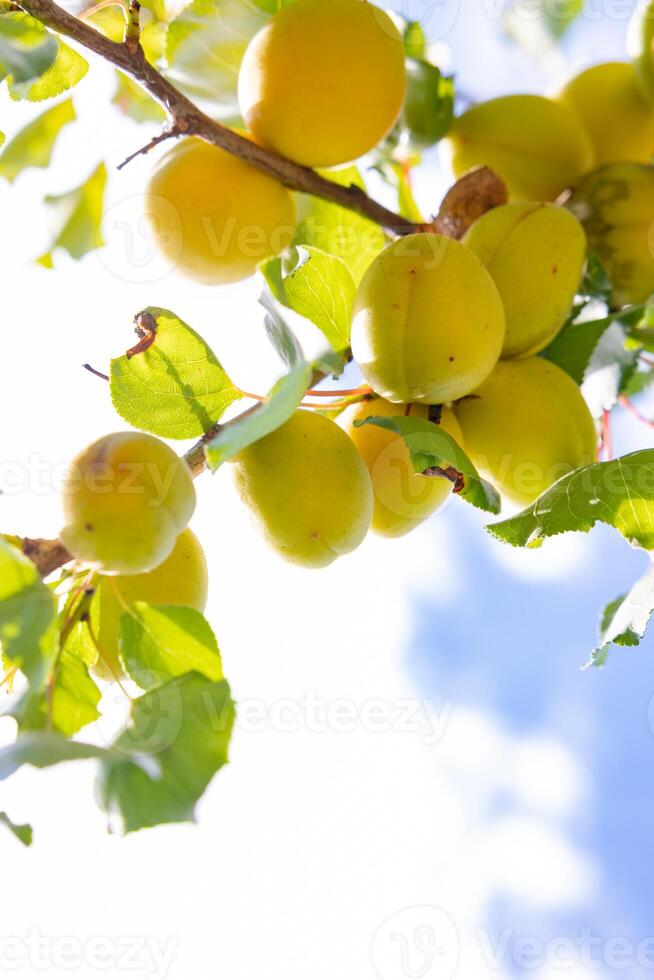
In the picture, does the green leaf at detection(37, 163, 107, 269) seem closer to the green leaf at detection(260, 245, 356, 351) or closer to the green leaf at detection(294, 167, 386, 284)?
the green leaf at detection(294, 167, 386, 284)

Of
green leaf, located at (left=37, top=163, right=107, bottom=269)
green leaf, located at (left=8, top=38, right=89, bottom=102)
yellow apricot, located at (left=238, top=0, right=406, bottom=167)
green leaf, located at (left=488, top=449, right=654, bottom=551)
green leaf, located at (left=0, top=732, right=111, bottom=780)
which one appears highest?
green leaf, located at (left=8, top=38, right=89, bottom=102)

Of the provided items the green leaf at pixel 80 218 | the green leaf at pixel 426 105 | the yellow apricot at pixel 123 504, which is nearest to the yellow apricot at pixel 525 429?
the yellow apricot at pixel 123 504

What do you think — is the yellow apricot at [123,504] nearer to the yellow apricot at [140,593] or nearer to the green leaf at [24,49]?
the yellow apricot at [140,593]

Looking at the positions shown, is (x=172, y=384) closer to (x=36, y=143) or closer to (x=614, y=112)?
(x=36, y=143)

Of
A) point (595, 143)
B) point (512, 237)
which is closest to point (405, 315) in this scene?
point (512, 237)

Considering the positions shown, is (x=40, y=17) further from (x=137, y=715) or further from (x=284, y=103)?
(x=137, y=715)

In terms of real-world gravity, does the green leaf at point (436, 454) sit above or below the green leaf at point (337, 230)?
below

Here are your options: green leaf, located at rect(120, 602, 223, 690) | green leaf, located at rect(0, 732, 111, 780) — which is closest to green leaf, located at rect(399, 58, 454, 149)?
green leaf, located at rect(120, 602, 223, 690)
